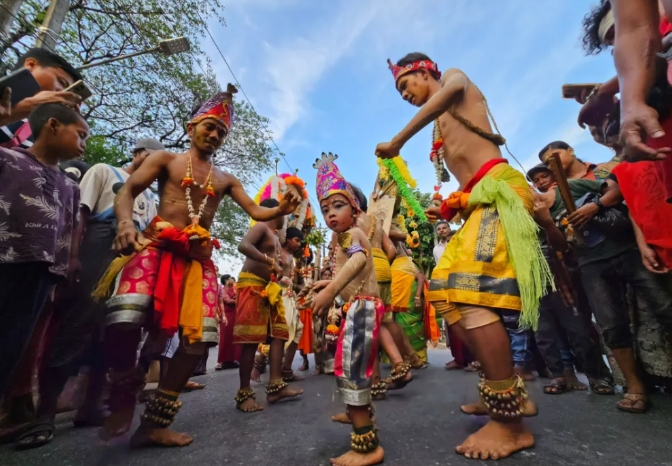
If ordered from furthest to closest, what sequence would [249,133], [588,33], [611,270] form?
1. [249,133]
2. [611,270]
3. [588,33]

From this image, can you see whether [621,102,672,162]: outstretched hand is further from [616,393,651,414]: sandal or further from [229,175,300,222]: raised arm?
[616,393,651,414]: sandal

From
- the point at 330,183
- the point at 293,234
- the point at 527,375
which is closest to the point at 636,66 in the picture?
the point at 330,183

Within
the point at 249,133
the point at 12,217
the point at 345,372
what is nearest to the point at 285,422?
the point at 345,372

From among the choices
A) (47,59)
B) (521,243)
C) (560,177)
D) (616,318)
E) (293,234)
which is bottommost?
(616,318)

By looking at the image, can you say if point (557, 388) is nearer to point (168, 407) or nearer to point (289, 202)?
point (289, 202)

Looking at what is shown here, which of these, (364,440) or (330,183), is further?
(330,183)

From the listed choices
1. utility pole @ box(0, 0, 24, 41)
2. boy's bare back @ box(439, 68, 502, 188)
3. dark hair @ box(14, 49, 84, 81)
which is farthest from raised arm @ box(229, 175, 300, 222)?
utility pole @ box(0, 0, 24, 41)

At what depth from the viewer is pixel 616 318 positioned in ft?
8.25

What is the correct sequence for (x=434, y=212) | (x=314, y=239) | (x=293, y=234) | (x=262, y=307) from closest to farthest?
(x=434, y=212), (x=262, y=307), (x=293, y=234), (x=314, y=239)

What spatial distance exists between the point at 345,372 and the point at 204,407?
67.4 inches

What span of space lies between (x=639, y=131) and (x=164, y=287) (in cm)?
215

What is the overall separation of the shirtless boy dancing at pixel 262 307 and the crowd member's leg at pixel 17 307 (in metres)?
1.54

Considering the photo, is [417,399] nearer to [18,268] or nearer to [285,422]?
[285,422]

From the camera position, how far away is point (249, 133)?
14.9 meters
